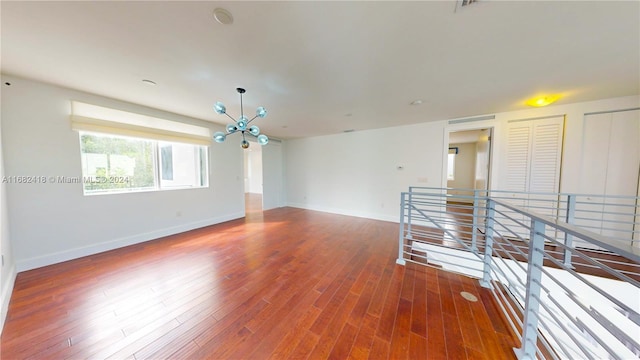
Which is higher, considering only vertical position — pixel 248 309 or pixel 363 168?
pixel 363 168

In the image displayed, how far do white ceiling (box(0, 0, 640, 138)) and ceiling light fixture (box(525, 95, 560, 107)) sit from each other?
0.17 m

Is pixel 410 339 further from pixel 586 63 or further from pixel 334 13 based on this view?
pixel 586 63

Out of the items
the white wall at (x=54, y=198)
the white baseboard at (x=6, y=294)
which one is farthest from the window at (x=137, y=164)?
the white baseboard at (x=6, y=294)

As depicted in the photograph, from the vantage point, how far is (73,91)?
111 inches

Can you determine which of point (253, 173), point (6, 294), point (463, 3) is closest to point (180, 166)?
point (6, 294)

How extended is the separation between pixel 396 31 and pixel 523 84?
85.5 inches

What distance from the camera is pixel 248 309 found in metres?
1.89

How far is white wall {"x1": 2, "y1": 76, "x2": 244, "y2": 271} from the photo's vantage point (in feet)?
8.08

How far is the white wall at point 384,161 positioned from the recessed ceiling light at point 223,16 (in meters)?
4.21

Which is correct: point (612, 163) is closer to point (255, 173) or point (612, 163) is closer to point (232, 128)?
point (232, 128)

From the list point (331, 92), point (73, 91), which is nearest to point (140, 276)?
point (73, 91)

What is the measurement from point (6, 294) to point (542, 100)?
6.95m

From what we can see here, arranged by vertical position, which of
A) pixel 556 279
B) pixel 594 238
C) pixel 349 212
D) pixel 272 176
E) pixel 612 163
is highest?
pixel 612 163

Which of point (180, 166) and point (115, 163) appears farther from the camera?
point (180, 166)
